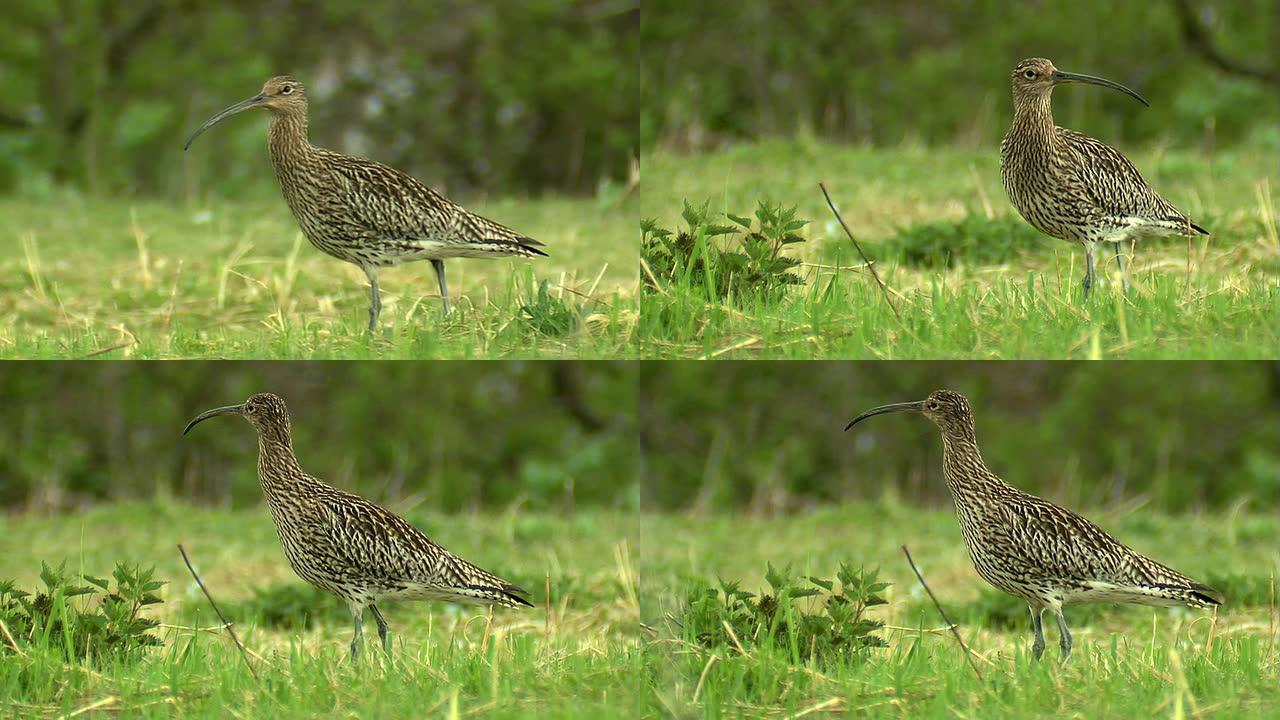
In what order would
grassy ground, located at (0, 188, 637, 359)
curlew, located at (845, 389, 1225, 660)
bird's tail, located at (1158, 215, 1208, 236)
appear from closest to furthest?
curlew, located at (845, 389, 1225, 660) < grassy ground, located at (0, 188, 637, 359) < bird's tail, located at (1158, 215, 1208, 236)

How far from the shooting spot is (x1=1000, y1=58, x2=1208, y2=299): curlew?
27.6 feet

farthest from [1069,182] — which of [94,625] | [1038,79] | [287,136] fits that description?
[94,625]

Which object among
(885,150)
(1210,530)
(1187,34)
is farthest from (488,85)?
(1210,530)

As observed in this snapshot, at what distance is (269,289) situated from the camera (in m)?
10.2

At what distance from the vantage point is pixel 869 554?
11.2 m

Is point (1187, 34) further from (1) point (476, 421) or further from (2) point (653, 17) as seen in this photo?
(1) point (476, 421)

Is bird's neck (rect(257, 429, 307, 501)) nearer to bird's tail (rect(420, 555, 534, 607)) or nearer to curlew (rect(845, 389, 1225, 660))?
bird's tail (rect(420, 555, 534, 607))

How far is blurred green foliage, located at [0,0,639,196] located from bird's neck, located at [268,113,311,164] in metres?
7.35

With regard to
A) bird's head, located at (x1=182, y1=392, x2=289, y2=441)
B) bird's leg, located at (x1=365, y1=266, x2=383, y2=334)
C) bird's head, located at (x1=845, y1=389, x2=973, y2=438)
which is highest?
bird's leg, located at (x1=365, y1=266, x2=383, y2=334)

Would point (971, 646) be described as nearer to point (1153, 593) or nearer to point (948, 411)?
point (1153, 593)

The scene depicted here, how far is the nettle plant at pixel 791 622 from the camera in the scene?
23.9 ft

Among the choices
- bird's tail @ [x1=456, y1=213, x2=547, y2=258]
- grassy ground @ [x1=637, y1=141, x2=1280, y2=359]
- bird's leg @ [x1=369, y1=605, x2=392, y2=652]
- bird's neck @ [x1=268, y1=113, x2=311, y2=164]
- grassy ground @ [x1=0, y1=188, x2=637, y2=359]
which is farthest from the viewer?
bird's neck @ [x1=268, y1=113, x2=311, y2=164]

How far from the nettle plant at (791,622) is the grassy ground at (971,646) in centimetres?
6

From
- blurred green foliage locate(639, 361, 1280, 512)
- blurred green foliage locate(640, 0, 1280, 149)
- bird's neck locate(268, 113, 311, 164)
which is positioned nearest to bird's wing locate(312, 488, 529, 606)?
bird's neck locate(268, 113, 311, 164)
